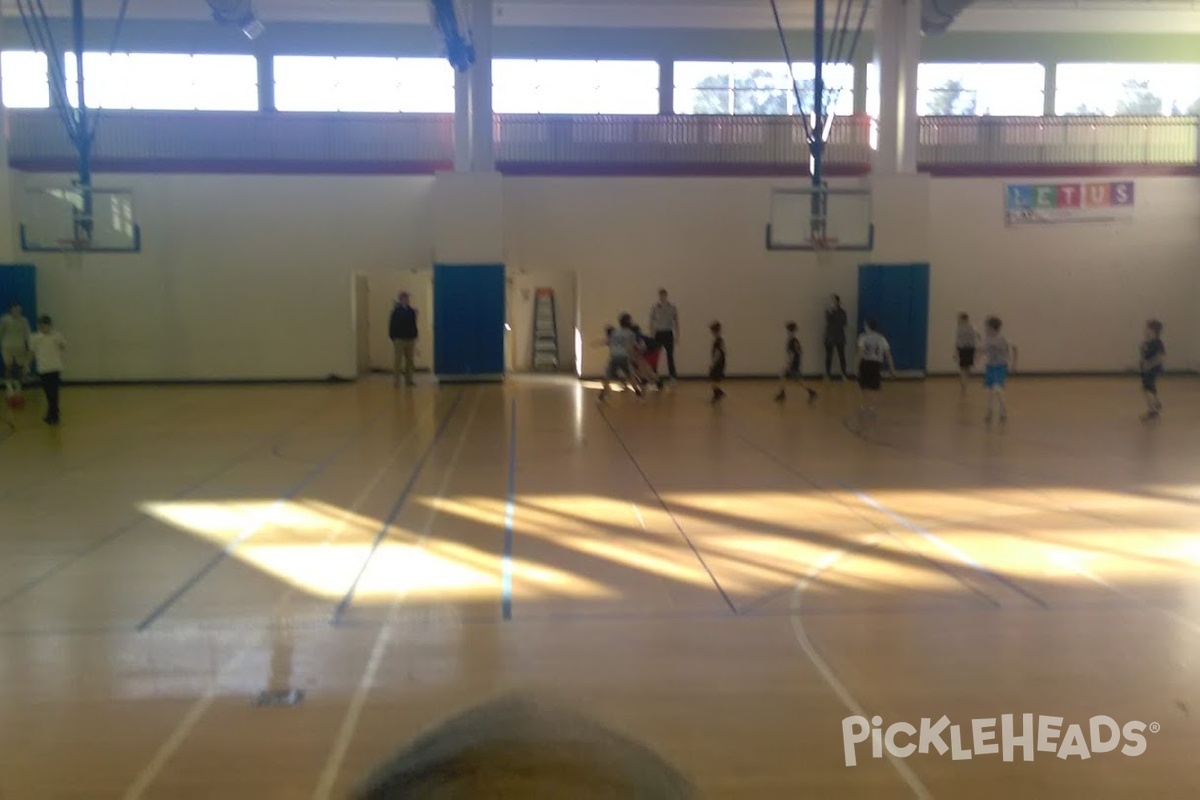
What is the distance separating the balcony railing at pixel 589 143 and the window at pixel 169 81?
3.70 ft

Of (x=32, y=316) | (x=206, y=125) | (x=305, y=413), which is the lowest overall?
(x=305, y=413)

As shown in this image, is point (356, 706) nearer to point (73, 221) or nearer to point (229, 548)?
point (229, 548)

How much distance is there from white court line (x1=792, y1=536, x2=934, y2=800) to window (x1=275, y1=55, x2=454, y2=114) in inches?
782

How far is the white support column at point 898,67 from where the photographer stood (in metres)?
23.1

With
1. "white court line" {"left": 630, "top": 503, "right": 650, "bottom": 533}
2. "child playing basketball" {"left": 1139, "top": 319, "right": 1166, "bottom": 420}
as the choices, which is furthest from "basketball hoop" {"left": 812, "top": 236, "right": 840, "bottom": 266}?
"white court line" {"left": 630, "top": 503, "right": 650, "bottom": 533}

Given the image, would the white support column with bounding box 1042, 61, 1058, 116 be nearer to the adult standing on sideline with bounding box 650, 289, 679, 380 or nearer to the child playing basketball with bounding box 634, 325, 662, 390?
the adult standing on sideline with bounding box 650, 289, 679, 380

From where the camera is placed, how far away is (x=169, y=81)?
2492 centimetres

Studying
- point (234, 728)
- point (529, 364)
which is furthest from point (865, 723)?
point (529, 364)

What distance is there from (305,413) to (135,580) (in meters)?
10.6

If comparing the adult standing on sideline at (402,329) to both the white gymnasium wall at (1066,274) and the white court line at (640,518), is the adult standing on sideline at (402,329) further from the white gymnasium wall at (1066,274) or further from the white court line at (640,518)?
the white court line at (640,518)

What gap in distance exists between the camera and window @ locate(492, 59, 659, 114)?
1016 inches

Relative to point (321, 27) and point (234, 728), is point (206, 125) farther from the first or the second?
point (234, 728)

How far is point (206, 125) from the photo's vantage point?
77.5 ft

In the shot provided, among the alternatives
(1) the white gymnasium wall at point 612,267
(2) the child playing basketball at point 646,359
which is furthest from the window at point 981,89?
(2) the child playing basketball at point 646,359
